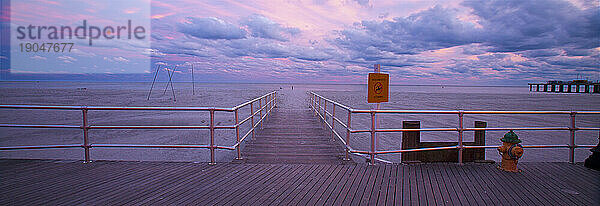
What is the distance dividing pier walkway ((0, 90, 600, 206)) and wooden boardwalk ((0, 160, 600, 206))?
0.01m

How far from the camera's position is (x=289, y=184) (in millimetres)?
Answer: 4008

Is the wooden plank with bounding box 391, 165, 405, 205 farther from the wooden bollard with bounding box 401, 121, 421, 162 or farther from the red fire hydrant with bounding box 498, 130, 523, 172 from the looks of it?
the red fire hydrant with bounding box 498, 130, 523, 172

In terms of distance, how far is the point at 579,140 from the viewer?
1155 cm

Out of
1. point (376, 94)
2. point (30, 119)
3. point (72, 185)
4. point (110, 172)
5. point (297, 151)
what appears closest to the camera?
point (72, 185)

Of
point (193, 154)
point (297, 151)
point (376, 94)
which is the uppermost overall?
point (376, 94)

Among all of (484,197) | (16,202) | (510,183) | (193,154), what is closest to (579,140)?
(510,183)

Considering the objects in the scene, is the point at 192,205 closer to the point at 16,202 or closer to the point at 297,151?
the point at 16,202

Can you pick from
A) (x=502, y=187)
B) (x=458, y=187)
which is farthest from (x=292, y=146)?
(x=502, y=187)

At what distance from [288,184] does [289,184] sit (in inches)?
0.5

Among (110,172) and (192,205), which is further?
(110,172)

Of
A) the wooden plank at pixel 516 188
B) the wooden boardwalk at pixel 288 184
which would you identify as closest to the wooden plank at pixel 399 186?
the wooden boardwalk at pixel 288 184

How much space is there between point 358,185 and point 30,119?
22118 millimetres

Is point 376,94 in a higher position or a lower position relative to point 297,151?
higher

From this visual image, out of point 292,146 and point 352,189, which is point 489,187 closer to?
point 352,189
